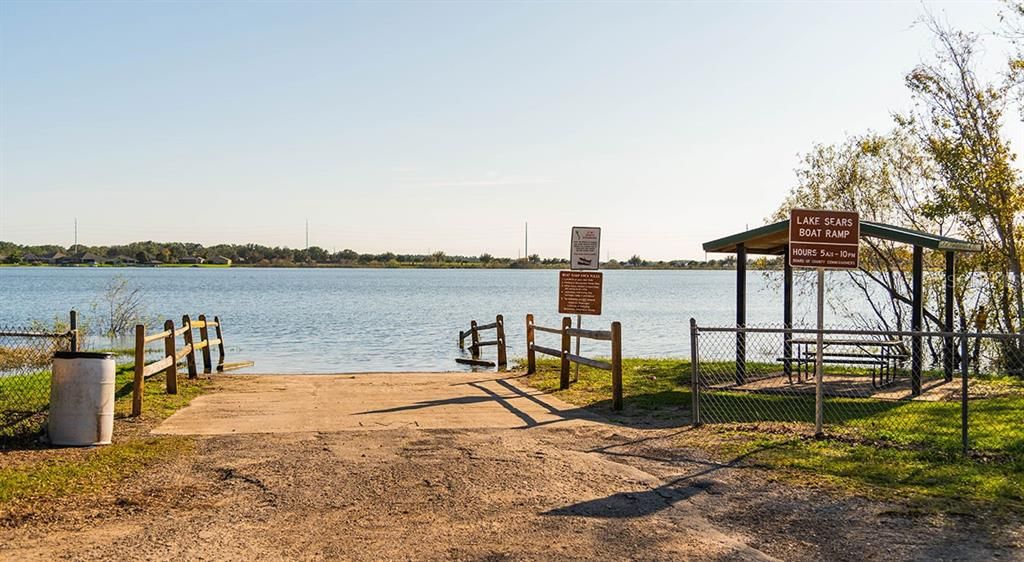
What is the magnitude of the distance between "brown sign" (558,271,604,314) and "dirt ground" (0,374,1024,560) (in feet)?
19.8

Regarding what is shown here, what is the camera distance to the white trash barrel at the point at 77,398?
954 cm

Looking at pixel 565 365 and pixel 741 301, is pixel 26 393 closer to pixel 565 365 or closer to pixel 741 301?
pixel 565 365

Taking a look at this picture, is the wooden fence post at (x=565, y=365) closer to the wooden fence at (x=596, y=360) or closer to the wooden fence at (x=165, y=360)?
the wooden fence at (x=596, y=360)

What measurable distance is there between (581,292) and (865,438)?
7.18m

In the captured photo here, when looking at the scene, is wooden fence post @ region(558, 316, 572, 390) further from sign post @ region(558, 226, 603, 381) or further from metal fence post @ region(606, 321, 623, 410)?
metal fence post @ region(606, 321, 623, 410)

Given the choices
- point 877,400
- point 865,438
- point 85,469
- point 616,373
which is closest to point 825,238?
point 865,438

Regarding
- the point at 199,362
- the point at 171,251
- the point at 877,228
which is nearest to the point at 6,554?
the point at 877,228

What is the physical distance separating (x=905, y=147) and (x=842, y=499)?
19911mm

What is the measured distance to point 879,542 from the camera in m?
6.43

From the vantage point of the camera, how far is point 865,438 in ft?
34.0

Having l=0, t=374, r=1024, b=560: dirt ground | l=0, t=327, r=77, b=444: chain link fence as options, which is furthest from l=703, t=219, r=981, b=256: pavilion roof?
l=0, t=327, r=77, b=444: chain link fence

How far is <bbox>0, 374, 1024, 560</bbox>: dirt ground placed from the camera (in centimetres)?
622

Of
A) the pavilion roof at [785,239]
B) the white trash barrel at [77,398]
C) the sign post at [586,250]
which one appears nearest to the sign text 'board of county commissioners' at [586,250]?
the sign post at [586,250]

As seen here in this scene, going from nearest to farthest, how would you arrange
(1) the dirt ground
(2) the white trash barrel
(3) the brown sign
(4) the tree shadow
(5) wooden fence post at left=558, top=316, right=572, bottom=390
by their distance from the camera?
(1) the dirt ground < (4) the tree shadow < (2) the white trash barrel < (5) wooden fence post at left=558, top=316, right=572, bottom=390 < (3) the brown sign
